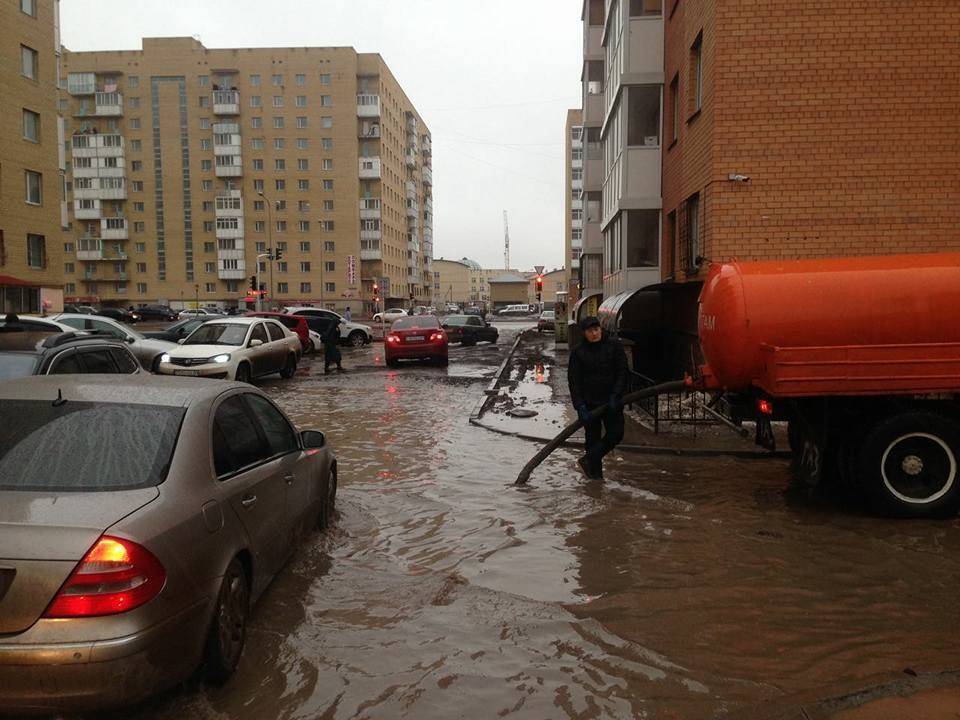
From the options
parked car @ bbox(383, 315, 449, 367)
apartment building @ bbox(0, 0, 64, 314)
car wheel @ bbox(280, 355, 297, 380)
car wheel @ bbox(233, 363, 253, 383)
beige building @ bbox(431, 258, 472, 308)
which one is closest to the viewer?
car wheel @ bbox(233, 363, 253, 383)

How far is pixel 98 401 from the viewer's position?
395 centimetres

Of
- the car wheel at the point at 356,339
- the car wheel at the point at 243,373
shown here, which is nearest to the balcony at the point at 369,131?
the car wheel at the point at 356,339

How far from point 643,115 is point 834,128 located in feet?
22.7

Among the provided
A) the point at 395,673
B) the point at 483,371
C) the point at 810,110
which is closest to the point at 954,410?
the point at 395,673

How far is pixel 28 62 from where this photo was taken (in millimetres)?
33625

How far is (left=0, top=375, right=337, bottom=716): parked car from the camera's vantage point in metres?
2.87

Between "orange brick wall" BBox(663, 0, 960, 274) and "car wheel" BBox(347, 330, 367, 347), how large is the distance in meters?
23.6

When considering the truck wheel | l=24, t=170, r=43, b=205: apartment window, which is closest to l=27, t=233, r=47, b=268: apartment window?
l=24, t=170, r=43, b=205: apartment window

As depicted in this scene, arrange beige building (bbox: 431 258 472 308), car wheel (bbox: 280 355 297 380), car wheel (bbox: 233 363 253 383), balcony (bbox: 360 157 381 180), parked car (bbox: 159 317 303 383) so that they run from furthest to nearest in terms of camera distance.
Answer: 1. beige building (bbox: 431 258 472 308)
2. balcony (bbox: 360 157 381 180)
3. car wheel (bbox: 280 355 297 380)
4. car wheel (bbox: 233 363 253 383)
5. parked car (bbox: 159 317 303 383)

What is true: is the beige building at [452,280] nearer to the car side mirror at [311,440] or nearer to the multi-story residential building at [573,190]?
the multi-story residential building at [573,190]

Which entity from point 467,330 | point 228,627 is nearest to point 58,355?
point 228,627

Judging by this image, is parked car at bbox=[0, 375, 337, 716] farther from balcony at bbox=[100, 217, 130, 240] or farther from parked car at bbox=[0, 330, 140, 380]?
balcony at bbox=[100, 217, 130, 240]

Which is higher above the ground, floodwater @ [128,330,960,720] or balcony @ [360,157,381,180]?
balcony @ [360,157,381,180]

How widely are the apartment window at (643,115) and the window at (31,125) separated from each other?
2788 centimetres
